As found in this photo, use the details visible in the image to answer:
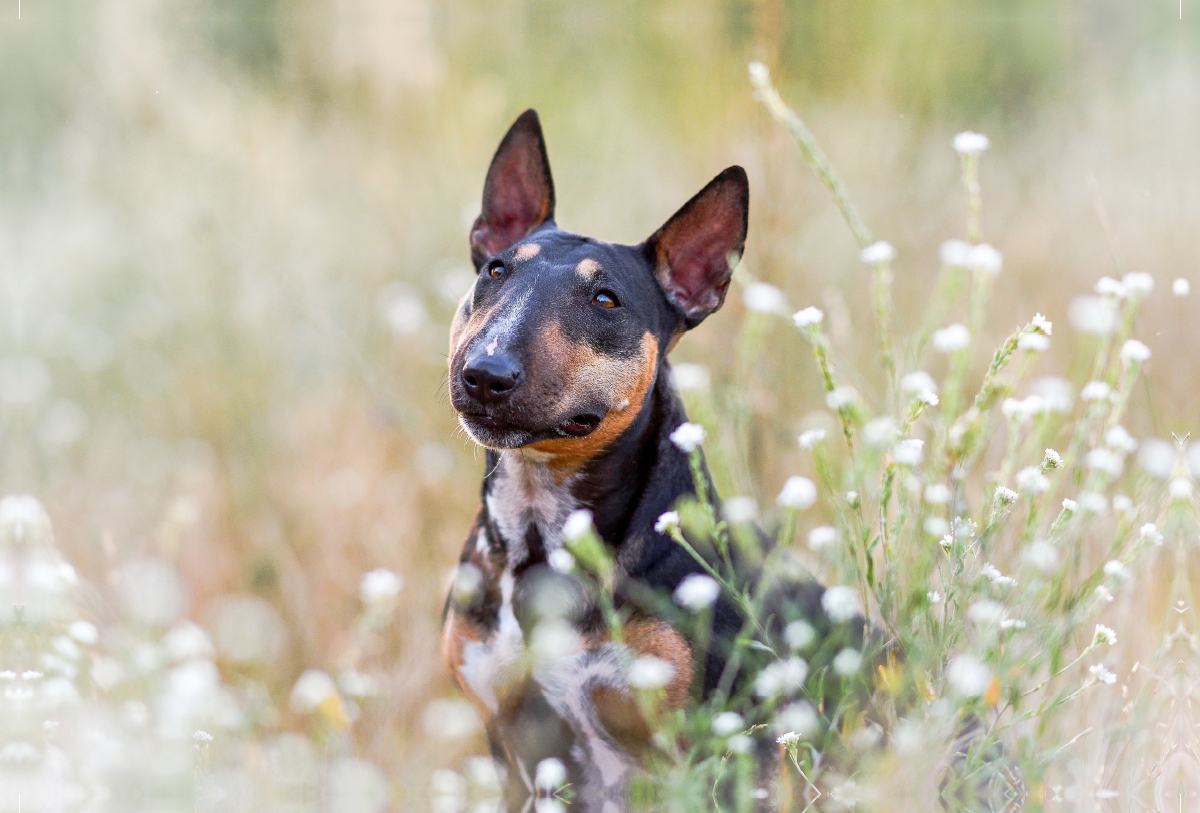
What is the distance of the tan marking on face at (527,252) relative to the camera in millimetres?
3182

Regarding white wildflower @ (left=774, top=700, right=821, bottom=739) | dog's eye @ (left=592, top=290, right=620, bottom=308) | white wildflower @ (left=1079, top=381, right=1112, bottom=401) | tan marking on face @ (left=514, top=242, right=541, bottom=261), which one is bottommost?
white wildflower @ (left=774, top=700, right=821, bottom=739)

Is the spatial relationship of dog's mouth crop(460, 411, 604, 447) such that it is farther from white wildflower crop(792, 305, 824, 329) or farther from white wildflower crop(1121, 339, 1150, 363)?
white wildflower crop(1121, 339, 1150, 363)

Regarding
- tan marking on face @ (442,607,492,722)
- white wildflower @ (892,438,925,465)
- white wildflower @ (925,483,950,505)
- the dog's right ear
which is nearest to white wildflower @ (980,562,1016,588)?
white wildflower @ (925,483,950,505)

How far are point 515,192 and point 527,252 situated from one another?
0.51m

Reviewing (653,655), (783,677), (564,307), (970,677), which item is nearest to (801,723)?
(783,677)

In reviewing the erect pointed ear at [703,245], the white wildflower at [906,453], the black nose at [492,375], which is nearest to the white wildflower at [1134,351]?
the white wildflower at [906,453]

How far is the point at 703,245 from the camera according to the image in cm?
340

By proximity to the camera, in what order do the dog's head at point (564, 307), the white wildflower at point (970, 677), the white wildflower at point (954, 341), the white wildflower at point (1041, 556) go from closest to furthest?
the white wildflower at point (970, 677), the white wildflower at point (1041, 556), the white wildflower at point (954, 341), the dog's head at point (564, 307)

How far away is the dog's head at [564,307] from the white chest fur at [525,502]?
6.1 inches

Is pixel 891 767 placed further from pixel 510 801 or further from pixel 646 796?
pixel 510 801

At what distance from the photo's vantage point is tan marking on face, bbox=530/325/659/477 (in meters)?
2.90

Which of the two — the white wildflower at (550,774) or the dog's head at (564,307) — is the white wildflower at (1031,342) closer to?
the dog's head at (564,307)

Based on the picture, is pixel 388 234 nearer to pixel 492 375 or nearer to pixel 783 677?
pixel 492 375

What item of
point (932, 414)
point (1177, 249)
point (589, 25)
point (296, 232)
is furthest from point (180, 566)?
point (589, 25)
